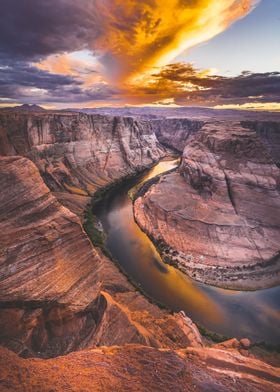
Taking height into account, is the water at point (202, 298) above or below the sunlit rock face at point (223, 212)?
below

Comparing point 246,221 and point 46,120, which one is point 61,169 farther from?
point 246,221

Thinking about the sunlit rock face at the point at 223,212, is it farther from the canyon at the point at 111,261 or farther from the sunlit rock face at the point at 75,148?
the sunlit rock face at the point at 75,148

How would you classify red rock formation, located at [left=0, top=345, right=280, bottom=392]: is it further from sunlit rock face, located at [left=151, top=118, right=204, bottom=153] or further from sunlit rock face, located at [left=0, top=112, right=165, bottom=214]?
sunlit rock face, located at [left=151, top=118, right=204, bottom=153]

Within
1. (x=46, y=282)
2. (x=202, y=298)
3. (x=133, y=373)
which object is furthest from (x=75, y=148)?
(x=133, y=373)

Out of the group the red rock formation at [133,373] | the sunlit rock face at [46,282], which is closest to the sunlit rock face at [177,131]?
the sunlit rock face at [46,282]

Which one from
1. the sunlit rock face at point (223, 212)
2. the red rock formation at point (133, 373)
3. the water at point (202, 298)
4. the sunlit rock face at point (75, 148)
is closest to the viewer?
the red rock formation at point (133, 373)

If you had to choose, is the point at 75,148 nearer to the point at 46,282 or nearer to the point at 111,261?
the point at 111,261
